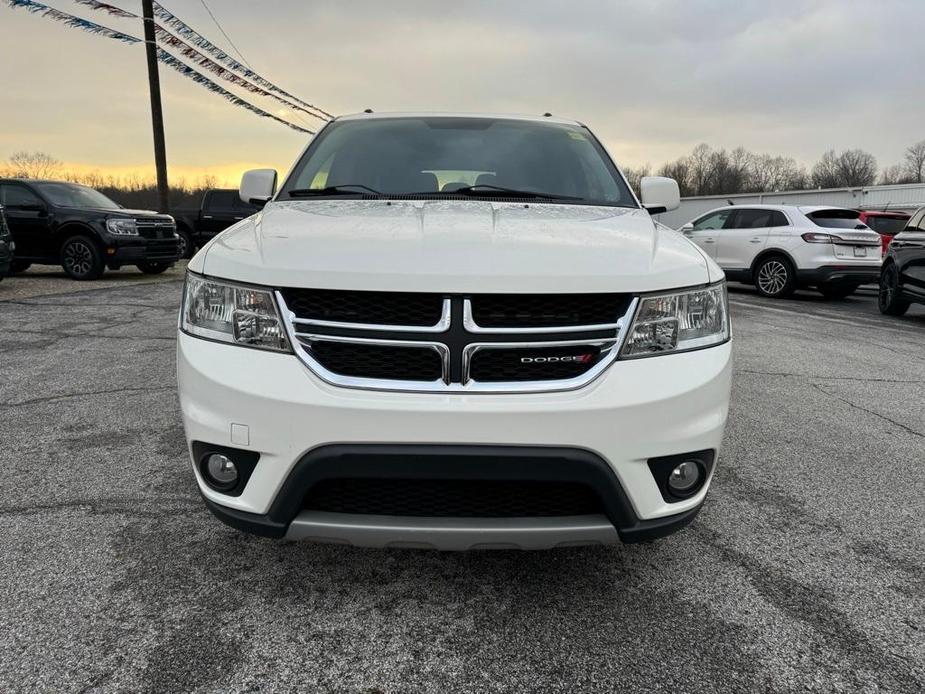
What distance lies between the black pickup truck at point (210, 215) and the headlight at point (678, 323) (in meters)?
16.1

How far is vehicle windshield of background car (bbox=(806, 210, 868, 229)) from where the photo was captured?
11320 mm

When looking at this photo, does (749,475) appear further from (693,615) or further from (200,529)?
(200,529)

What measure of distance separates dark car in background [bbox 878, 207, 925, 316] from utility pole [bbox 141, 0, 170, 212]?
16.5m

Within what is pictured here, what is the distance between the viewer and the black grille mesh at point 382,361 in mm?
1816

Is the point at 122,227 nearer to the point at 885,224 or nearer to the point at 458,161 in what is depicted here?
the point at 458,161

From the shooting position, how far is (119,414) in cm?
397

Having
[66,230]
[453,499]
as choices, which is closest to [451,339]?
[453,499]

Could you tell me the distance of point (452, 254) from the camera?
6.17 ft

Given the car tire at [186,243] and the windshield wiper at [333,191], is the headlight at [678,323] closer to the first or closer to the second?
the windshield wiper at [333,191]

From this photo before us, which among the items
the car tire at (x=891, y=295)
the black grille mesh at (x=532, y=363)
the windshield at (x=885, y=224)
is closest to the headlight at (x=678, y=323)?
the black grille mesh at (x=532, y=363)

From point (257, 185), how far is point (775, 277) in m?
10.8

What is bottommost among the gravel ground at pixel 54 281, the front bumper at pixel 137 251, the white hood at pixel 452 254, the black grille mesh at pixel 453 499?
the gravel ground at pixel 54 281

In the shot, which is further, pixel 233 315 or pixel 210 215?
pixel 210 215

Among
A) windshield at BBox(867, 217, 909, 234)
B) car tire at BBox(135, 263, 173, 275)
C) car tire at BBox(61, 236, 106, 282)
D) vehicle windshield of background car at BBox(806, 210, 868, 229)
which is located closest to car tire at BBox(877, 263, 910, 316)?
vehicle windshield of background car at BBox(806, 210, 868, 229)
